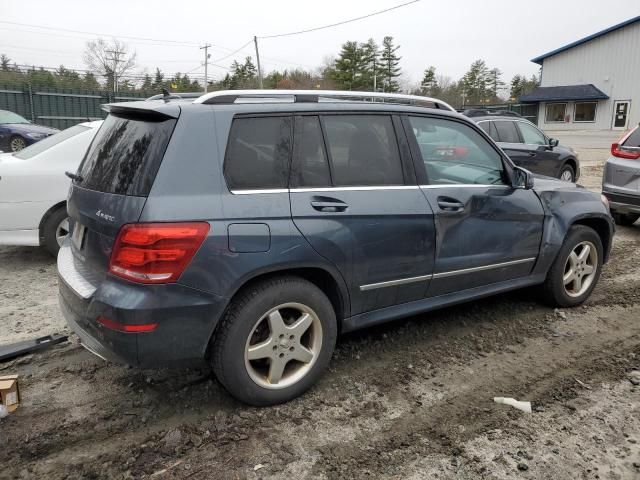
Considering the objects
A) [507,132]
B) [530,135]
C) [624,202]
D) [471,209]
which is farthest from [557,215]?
[530,135]

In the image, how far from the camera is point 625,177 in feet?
24.6

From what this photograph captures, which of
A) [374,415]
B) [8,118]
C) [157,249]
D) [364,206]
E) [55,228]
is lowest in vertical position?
[374,415]

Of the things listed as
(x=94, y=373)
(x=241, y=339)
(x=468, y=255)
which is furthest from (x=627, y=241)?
(x=94, y=373)

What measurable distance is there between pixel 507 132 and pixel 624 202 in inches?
154

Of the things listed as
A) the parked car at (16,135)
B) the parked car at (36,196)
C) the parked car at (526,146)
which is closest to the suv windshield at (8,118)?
the parked car at (16,135)

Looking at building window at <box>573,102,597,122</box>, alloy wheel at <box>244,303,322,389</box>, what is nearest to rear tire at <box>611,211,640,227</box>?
alloy wheel at <box>244,303,322,389</box>

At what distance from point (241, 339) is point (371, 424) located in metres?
0.88

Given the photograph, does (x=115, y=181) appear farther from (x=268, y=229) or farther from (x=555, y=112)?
(x=555, y=112)

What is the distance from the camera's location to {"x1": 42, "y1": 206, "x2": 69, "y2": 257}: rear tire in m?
5.67

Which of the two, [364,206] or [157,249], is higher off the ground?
[364,206]

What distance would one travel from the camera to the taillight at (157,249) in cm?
263

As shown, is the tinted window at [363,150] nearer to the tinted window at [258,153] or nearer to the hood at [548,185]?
the tinted window at [258,153]

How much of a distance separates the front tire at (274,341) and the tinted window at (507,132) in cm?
893

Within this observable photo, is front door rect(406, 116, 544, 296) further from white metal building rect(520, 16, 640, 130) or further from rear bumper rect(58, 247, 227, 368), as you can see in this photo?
white metal building rect(520, 16, 640, 130)
